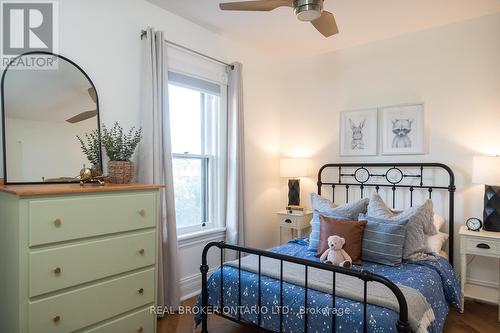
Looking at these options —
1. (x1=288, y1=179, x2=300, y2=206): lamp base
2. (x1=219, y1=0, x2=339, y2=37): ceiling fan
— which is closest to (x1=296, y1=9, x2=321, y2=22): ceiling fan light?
(x1=219, y1=0, x2=339, y2=37): ceiling fan

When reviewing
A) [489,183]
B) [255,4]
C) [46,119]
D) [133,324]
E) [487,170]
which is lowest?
[133,324]

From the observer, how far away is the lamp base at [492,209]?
2.69m

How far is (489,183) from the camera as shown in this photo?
2.66 meters

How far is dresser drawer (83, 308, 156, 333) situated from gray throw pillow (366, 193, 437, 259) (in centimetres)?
185

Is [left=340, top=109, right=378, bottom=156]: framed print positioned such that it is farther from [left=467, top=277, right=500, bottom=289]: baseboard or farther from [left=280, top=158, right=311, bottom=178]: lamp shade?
[left=467, top=277, right=500, bottom=289]: baseboard

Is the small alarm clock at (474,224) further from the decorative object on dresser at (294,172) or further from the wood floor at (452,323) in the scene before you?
the decorative object on dresser at (294,172)

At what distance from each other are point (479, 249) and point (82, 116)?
3.28m

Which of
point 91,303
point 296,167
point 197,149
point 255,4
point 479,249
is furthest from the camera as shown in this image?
point 296,167

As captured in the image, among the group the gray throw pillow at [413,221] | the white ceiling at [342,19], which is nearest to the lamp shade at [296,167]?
the gray throw pillow at [413,221]

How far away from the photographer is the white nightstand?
2.55 m

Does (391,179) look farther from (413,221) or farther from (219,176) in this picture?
(219,176)

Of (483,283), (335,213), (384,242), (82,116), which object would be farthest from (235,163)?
(483,283)

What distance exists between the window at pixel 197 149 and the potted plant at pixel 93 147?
0.80 meters

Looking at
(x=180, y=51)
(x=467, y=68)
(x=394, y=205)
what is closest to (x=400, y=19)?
(x=467, y=68)
